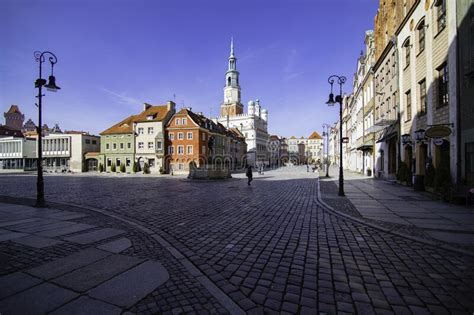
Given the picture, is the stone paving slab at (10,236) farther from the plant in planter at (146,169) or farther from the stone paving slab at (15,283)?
the plant in planter at (146,169)

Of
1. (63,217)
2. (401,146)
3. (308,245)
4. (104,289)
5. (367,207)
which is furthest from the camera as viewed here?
(401,146)

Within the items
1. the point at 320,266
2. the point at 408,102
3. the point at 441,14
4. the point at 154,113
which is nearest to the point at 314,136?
the point at 154,113

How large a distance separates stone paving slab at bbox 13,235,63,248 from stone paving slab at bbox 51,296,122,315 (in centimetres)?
319

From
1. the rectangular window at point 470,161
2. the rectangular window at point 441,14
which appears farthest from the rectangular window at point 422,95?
the rectangular window at point 470,161

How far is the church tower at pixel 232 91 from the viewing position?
335 feet

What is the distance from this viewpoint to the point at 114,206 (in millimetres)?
10836

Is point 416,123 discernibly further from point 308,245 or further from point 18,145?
point 18,145

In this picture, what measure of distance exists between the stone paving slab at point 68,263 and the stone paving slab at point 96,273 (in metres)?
0.19

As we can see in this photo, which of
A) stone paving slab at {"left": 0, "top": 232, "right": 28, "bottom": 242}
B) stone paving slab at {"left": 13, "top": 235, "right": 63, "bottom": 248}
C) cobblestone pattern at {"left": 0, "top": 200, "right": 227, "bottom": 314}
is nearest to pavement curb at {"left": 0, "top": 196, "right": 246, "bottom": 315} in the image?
cobblestone pattern at {"left": 0, "top": 200, "right": 227, "bottom": 314}

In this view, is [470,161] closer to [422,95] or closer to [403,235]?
[422,95]

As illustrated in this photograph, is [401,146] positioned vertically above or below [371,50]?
below

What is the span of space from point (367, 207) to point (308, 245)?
6006mm

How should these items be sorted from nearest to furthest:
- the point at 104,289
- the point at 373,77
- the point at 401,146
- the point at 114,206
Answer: the point at 104,289 < the point at 114,206 < the point at 401,146 < the point at 373,77

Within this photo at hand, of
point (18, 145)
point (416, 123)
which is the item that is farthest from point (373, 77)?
point (18, 145)
